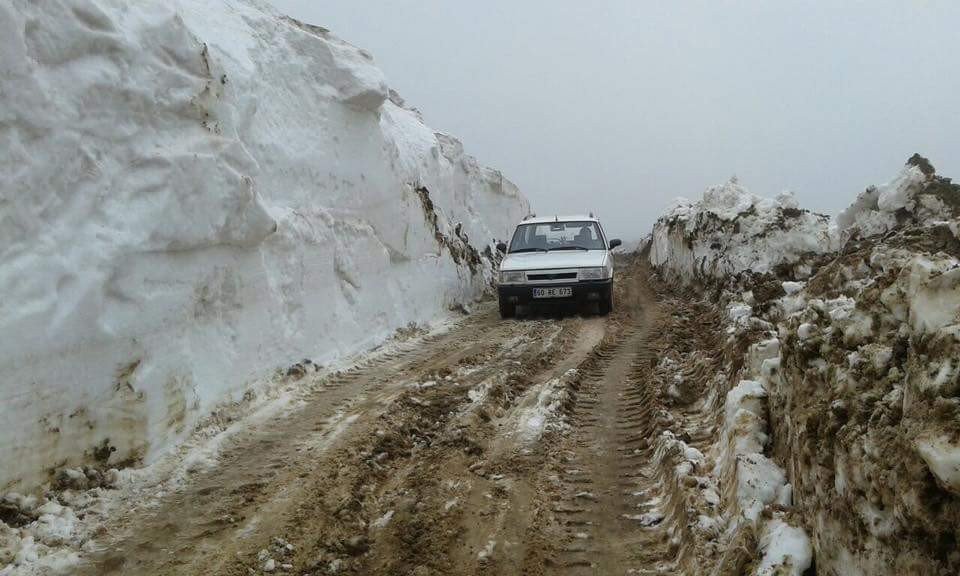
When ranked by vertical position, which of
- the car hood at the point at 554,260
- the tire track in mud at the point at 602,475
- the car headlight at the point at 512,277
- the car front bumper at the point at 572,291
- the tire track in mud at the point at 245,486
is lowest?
the tire track in mud at the point at 602,475

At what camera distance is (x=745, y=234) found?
12227 mm

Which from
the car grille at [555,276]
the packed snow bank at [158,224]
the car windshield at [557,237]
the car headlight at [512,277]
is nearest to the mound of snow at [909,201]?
the car grille at [555,276]

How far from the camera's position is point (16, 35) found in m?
4.30

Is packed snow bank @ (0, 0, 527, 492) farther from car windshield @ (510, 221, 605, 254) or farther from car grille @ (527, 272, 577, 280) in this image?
car windshield @ (510, 221, 605, 254)

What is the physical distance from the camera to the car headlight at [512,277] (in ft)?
36.2

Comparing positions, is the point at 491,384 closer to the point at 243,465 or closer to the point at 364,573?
the point at 243,465

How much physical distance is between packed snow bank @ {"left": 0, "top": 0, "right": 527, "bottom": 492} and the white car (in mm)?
2658

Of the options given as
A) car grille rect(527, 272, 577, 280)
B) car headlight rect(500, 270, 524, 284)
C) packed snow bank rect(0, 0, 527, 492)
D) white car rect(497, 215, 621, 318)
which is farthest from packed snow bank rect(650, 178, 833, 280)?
packed snow bank rect(0, 0, 527, 492)

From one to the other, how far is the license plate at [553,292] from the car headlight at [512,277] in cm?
35

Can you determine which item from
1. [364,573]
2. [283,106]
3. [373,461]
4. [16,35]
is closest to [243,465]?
[373,461]

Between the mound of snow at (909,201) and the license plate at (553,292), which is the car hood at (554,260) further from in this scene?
the mound of snow at (909,201)

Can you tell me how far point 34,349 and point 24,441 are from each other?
0.56 meters

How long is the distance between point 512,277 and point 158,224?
6.81 m

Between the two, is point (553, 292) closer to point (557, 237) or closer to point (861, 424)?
point (557, 237)
